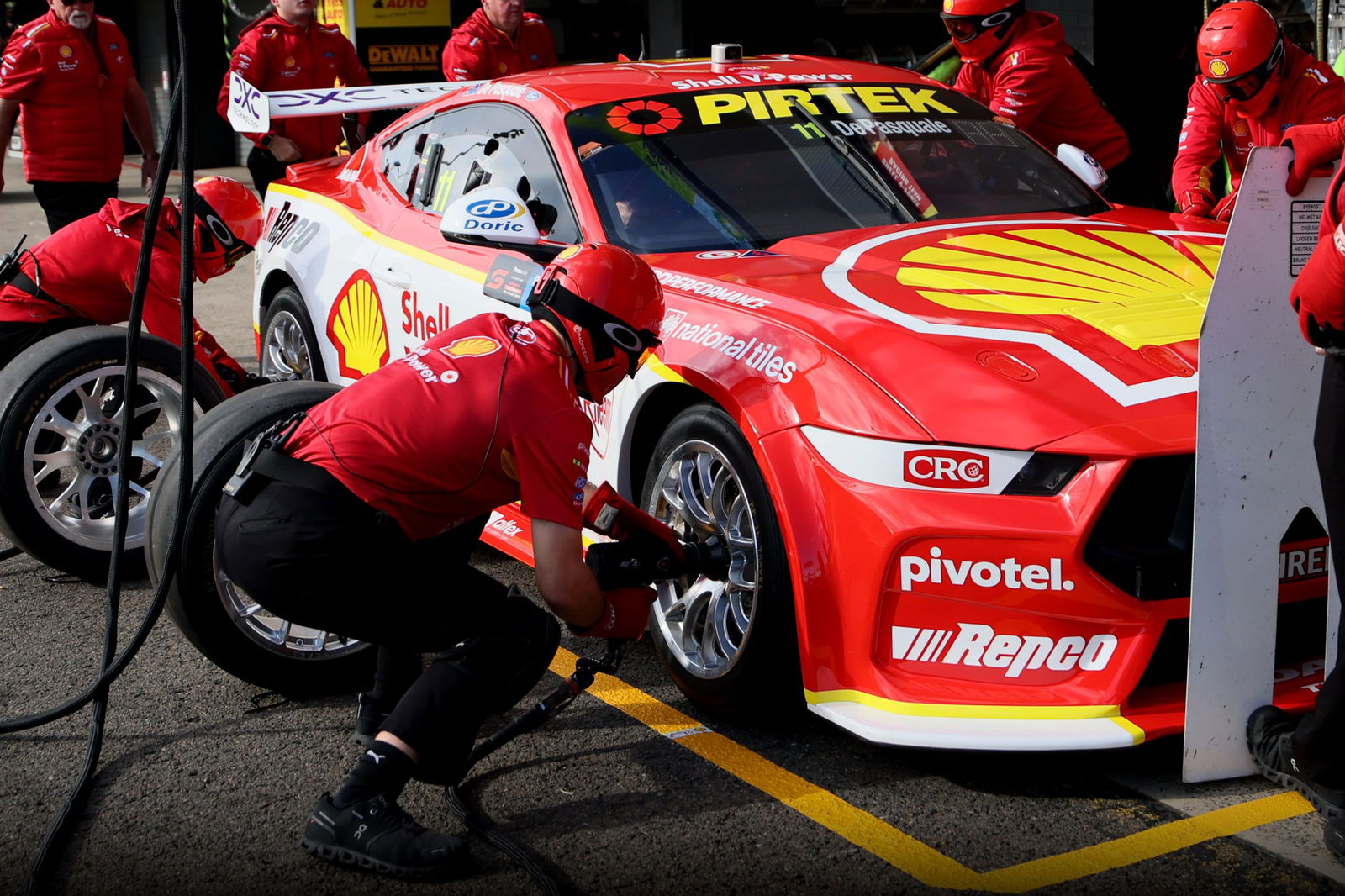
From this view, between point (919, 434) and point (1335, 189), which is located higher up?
point (1335, 189)

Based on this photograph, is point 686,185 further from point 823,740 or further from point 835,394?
point 823,740

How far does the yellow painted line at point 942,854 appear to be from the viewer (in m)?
2.92

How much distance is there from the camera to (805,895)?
9.39ft

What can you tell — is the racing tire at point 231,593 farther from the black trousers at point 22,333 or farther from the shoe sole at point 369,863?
the black trousers at point 22,333

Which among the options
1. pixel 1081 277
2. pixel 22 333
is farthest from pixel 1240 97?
pixel 22 333

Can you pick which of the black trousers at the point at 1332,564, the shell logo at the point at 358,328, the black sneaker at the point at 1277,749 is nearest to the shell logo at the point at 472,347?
the black trousers at the point at 1332,564

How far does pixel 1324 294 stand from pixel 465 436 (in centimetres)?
168

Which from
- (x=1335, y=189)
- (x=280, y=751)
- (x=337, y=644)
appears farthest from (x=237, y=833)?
(x=1335, y=189)

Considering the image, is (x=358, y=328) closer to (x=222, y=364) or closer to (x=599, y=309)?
(x=222, y=364)

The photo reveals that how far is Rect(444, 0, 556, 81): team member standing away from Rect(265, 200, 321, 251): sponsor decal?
11.2 feet

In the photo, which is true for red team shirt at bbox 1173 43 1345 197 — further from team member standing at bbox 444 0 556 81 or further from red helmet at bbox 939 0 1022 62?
team member standing at bbox 444 0 556 81

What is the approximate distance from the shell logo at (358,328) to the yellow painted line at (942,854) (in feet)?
7.10

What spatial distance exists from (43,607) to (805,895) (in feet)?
9.67

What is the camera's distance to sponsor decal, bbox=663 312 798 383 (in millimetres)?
3455
